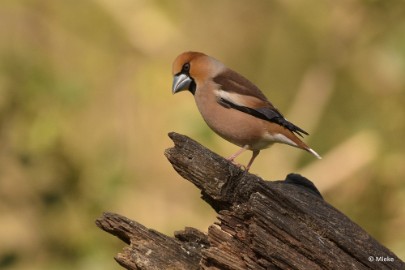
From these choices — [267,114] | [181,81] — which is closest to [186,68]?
[181,81]

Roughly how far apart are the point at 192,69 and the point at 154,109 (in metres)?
1.93

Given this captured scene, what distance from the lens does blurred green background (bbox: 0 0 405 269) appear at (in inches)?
311

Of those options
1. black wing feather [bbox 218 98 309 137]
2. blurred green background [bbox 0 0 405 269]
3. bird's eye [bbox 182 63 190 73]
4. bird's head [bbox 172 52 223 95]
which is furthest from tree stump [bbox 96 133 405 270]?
blurred green background [bbox 0 0 405 269]

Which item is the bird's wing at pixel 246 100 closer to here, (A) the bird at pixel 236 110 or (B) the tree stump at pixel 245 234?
(A) the bird at pixel 236 110

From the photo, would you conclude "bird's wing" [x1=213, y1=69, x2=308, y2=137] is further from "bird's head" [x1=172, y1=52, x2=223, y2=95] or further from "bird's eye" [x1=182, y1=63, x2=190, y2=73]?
"bird's eye" [x1=182, y1=63, x2=190, y2=73]

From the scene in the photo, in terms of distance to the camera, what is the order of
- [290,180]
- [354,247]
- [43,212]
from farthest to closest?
1. [43,212]
2. [290,180]
3. [354,247]

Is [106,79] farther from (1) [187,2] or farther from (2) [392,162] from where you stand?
(2) [392,162]

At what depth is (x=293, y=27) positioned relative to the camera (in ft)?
31.4

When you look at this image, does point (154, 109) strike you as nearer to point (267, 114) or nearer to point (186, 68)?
point (186, 68)

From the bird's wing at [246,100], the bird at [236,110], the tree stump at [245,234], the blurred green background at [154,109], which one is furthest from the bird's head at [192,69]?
the tree stump at [245,234]

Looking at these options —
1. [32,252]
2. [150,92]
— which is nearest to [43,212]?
[32,252]

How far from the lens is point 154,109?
8.93m

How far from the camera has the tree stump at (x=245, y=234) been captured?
477 cm

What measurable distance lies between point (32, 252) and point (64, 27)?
7.77 feet
